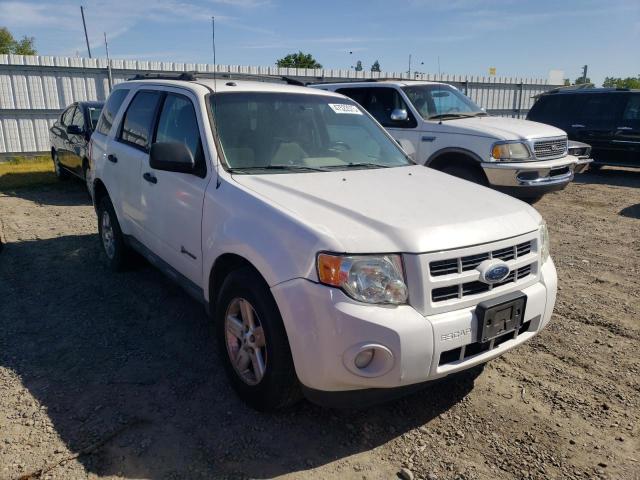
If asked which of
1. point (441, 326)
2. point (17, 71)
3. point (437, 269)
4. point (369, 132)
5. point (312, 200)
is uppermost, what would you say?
point (17, 71)

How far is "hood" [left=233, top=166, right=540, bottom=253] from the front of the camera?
2.57m

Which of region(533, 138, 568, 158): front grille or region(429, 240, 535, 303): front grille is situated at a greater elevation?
region(533, 138, 568, 158): front grille

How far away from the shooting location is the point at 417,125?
812 centimetres

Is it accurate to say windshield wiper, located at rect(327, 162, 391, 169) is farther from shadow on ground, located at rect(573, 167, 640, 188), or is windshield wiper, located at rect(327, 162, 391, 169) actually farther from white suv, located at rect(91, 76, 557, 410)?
shadow on ground, located at rect(573, 167, 640, 188)

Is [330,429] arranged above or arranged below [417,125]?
below

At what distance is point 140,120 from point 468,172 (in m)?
4.79

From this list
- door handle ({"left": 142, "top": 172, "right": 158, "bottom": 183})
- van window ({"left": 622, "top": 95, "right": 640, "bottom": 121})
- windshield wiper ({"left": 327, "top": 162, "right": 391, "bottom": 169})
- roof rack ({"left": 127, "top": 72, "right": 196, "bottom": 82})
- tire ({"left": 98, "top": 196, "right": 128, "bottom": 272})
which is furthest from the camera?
van window ({"left": 622, "top": 95, "right": 640, "bottom": 121})

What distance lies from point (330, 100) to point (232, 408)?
2.64 m

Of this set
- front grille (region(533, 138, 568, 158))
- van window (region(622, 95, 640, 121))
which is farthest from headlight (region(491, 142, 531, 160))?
van window (region(622, 95, 640, 121))

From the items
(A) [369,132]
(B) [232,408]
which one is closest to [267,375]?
(B) [232,408]

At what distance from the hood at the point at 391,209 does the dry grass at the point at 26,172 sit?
31.4 ft

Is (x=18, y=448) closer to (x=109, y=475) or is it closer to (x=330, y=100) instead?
(x=109, y=475)

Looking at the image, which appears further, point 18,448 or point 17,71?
point 17,71

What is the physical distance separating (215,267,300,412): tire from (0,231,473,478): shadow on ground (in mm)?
197
